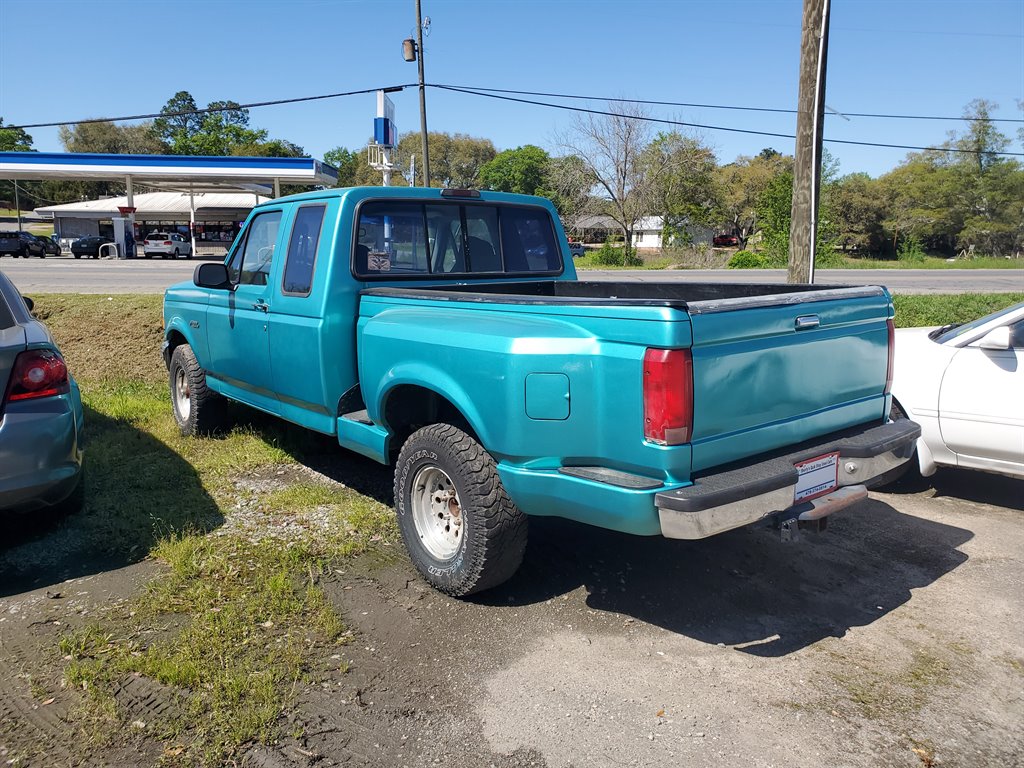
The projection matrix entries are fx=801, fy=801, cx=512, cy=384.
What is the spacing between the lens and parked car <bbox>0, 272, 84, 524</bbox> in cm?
427

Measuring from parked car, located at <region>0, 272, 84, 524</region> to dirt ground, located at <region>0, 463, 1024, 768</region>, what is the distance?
53 cm

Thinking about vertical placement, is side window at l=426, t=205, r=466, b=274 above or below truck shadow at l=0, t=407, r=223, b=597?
above

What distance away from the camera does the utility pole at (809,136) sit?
30.5 feet

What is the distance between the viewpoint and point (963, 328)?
5.93 metres

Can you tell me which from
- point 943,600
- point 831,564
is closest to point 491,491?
point 831,564

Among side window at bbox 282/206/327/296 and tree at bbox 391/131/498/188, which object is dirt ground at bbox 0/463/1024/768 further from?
tree at bbox 391/131/498/188

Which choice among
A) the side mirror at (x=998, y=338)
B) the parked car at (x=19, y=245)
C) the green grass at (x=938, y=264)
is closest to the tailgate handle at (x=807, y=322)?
the side mirror at (x=998, y=338)

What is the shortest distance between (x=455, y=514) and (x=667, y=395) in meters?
1.50

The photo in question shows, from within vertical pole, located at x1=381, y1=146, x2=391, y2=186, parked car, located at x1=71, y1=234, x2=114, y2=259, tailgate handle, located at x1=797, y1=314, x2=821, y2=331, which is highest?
vertical pole, located at x1=381, y1=146, x2=391, y2=186

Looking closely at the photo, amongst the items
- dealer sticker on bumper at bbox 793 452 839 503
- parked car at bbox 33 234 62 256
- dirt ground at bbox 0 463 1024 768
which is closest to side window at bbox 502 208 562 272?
dirt ground at bbox 0 463 1024 768

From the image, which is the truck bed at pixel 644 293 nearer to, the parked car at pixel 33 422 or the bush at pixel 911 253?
the parked car at pixel 33 422

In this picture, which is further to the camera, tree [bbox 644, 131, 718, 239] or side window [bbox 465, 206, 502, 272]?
tree [bbox 644, 131, 718, 239]

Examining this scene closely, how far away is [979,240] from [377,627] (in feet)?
198

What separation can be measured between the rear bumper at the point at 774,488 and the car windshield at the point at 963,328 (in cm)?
194
